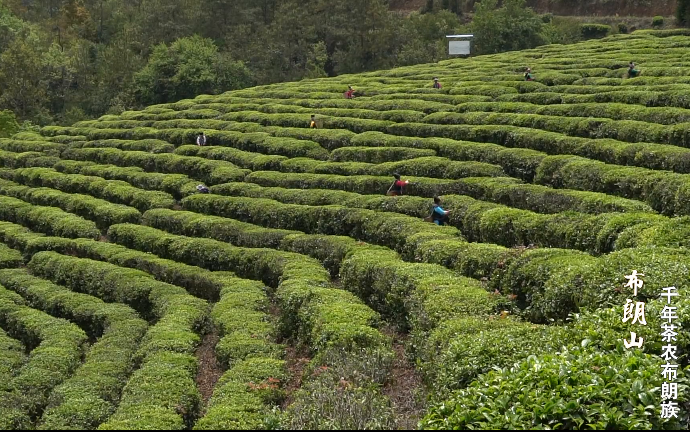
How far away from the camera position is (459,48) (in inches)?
2106

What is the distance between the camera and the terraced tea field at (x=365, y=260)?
10.3 meters

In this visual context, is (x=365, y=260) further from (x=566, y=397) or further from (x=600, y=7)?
(x=600, y=7)

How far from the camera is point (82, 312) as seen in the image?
20062 millimetres

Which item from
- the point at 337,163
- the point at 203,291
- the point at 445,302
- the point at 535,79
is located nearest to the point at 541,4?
the point at 535,79

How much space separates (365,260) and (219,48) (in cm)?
4867

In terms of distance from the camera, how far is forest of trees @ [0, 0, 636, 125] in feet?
182

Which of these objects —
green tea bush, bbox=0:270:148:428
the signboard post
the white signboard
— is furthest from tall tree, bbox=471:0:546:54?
green tea bush, bbox=0:270:148:428

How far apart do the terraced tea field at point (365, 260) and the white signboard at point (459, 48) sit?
47.3ft

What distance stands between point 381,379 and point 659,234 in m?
5.71

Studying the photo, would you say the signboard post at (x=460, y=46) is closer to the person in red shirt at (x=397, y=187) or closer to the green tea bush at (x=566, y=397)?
the person in red shirt at (x=397, y=187)

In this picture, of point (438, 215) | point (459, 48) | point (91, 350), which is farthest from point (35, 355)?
point (459, 48)

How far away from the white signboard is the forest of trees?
249 cm

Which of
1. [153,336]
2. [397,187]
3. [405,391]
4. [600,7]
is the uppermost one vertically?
[600,7]

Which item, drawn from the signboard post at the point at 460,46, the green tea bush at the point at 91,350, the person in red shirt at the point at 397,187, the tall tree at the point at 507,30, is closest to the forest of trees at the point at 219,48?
the tall tree at the point at 507,30
